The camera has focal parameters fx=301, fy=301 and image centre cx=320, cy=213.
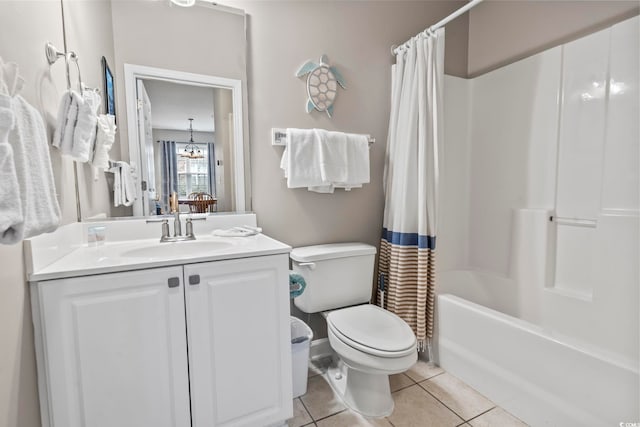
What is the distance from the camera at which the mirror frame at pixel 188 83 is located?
1.45 metres

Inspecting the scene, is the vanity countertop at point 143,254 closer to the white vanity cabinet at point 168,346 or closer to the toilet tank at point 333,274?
the white vanity cabinet at point 168,346

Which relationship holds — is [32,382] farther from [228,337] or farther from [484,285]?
[484,285]

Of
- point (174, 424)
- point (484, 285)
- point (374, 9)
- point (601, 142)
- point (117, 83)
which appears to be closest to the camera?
point (174, 424)

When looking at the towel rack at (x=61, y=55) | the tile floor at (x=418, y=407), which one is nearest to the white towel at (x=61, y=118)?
the towel rack at (x=61, y=55)

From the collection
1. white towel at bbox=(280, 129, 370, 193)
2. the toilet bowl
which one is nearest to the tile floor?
the toilet bowl

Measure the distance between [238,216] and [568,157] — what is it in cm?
193

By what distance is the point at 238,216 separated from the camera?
1661 millimetres

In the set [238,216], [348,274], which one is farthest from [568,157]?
[238,216]

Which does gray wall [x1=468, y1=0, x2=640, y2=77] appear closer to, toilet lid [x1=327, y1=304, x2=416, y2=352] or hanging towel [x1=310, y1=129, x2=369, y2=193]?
hanging towel [x1=310, y1=129, x2=369, y2=193]

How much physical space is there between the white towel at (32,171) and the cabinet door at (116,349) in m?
0.37

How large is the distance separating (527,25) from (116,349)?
280 cm

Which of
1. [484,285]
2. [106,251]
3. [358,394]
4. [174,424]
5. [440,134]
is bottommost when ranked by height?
[358,394]

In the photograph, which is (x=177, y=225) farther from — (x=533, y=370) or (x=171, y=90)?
(x=533, y=370)

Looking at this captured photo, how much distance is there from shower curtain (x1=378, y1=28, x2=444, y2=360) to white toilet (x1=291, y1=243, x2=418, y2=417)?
0.21 m
